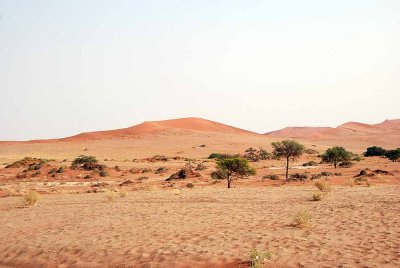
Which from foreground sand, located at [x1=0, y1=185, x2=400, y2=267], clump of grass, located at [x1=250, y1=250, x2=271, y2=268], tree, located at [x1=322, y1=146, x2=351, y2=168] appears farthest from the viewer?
tree, located at [x1=322, y1=146, x2=351, y2=168]

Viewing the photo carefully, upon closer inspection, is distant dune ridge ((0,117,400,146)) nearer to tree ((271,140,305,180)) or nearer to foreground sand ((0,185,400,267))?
tree ((271,140,305,180))

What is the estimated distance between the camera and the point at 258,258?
26.1 feet

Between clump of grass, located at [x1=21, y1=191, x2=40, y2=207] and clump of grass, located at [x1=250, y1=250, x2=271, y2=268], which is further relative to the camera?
clump of grass, located at [x1=21, y1=191, x2=40, y2=207]

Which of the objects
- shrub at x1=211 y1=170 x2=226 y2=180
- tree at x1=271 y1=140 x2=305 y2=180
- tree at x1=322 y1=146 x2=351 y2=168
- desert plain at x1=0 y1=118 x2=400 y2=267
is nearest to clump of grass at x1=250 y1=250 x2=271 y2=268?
desert plain at x1=0 y1=118 x2=400 y2=267

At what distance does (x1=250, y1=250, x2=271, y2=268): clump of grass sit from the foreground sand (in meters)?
0.16

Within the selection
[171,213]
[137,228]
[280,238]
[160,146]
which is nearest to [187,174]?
[171,213]

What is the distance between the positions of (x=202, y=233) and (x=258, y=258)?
119 inches

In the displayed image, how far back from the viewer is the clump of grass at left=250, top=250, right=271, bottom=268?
7.70 metres

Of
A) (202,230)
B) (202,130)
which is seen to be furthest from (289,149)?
(202,130)

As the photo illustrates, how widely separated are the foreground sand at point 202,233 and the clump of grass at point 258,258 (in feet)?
0.53

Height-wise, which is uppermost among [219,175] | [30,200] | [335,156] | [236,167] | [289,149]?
[289,149]

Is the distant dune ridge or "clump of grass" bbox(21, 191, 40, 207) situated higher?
the distant dune ridge

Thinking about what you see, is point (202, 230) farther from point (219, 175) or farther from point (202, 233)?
point (219, 175)

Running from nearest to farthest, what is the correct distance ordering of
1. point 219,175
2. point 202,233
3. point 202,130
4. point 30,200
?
point 202,233 → point 30,200 → point 219,175 → point 202,130
